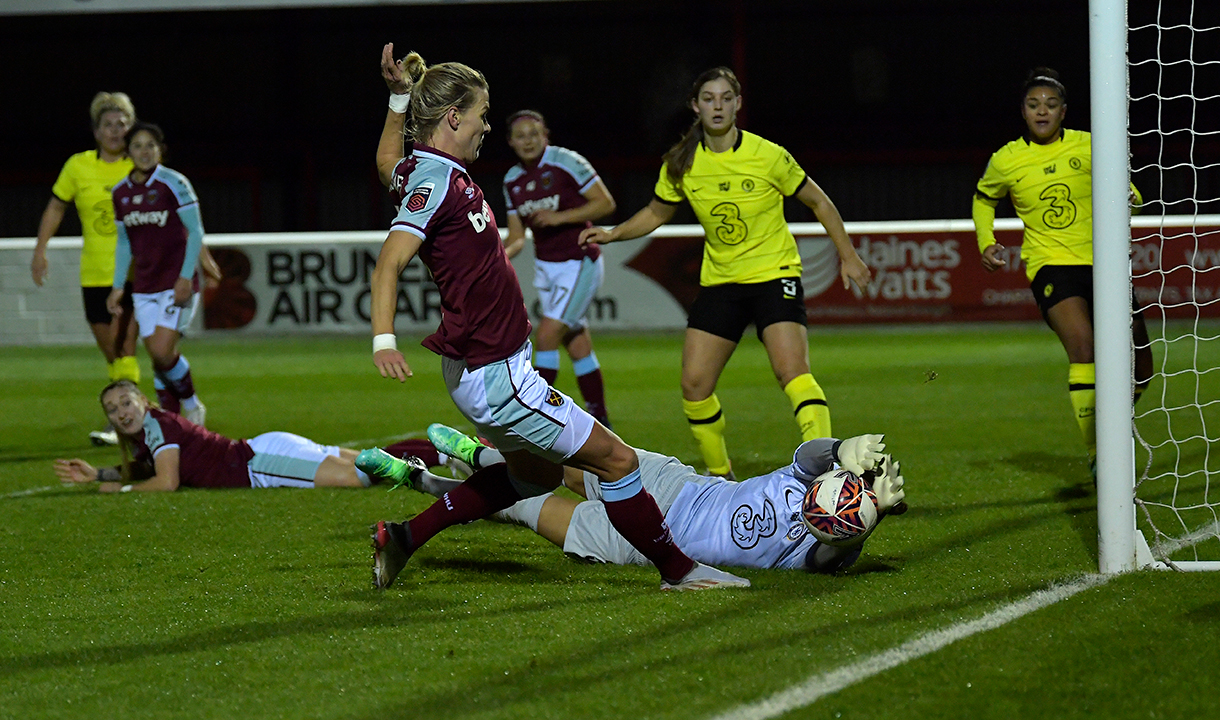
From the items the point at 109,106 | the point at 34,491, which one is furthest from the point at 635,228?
the point at 109,106

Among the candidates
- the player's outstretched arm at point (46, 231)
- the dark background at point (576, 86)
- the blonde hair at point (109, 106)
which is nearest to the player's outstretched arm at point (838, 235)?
the blonde hair at point (109, 106)

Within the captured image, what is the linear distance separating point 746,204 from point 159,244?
13.7ft

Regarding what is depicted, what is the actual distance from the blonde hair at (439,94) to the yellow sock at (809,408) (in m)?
2.37

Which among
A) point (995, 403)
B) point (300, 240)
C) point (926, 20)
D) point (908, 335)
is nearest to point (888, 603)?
point (995, 403)

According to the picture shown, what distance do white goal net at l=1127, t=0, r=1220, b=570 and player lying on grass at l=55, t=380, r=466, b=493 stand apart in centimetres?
329

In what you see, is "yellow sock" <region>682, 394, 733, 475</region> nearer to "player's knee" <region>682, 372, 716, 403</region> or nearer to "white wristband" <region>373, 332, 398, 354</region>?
"player's knee" <region>682, 372, 716, 403</region>

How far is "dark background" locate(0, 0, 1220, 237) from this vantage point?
24812 mm

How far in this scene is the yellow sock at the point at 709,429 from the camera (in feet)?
20.4

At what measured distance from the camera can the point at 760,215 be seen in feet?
20.1

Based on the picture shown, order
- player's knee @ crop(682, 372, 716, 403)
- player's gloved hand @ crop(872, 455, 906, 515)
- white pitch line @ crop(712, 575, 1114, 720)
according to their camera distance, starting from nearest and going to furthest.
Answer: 1. white pitch line @ crop(712, 575, 1114, 720)
2. player's gloved hand @ crop(872, 455, 906, 515)
3. player's knee @ crop(682, 372, 716, 403)

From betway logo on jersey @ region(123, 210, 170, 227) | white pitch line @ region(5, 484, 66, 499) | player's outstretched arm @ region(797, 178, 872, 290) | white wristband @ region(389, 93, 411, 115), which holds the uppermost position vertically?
white wristband @ region(389, 93, 411, 115)

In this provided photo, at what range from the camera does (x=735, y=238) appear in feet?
20.1

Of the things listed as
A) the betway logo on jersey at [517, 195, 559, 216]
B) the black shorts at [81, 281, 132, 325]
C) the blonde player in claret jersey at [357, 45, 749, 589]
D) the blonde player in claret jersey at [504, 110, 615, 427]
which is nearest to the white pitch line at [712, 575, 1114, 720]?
the blonde player in claret jersey at [357, 45, 749, 589]

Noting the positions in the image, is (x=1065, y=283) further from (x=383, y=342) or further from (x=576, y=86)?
(x=576, y=86)
